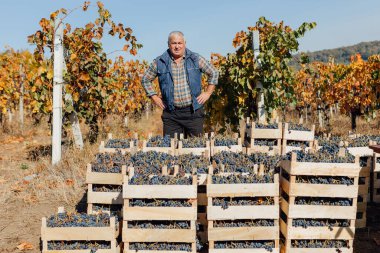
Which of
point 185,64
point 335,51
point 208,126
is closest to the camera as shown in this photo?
point 185,64

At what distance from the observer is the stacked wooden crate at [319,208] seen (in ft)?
10.8

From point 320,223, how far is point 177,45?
2781mm

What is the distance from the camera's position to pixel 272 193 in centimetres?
324

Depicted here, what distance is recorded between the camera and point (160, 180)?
10.9 feet

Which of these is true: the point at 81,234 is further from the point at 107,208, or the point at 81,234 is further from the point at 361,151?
the point at 361,151

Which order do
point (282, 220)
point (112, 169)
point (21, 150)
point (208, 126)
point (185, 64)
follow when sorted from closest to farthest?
point (282, 220)
point (112, 169)
point (185, 64)
point (208, 126)
point (21, 150)

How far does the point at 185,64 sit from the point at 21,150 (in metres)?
5.81

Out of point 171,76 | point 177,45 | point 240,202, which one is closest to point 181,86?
point 171,76

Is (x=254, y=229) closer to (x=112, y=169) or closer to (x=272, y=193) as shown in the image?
(x=272, y=193)

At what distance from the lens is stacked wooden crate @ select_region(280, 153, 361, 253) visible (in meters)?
3.28

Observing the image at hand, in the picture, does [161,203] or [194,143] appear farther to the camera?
[194,143]

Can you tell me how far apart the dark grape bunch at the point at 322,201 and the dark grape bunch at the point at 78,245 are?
1.80 metres

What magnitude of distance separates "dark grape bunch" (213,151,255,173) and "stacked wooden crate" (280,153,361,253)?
418mm

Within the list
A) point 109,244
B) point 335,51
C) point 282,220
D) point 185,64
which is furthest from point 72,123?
point 335,51
